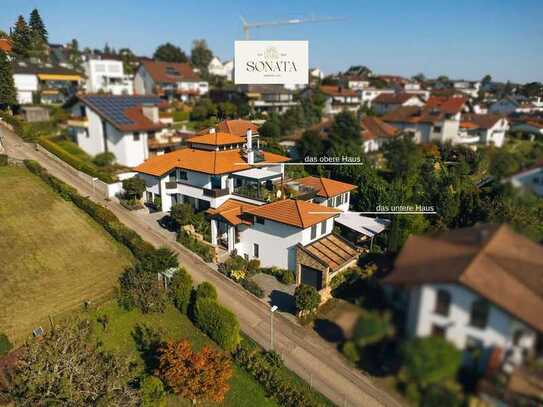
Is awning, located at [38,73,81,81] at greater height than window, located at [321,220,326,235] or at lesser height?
greater

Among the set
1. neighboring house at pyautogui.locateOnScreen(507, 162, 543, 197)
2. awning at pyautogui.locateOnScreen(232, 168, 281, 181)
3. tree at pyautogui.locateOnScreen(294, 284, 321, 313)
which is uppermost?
neighboring house at pyautogui.locateOnScreen(507, 162, 543, 197)

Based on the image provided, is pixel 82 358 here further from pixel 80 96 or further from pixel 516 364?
pixel 80 96

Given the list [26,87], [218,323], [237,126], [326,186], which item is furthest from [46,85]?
[218,323]

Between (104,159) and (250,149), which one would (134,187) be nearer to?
(104,159)

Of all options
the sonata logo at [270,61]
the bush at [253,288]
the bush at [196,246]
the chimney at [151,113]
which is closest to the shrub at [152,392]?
the bush at [253,288]

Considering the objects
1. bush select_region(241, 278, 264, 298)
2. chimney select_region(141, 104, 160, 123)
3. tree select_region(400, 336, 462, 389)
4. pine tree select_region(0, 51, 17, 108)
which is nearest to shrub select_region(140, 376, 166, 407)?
bush select_region(241, 278, 264, 298)

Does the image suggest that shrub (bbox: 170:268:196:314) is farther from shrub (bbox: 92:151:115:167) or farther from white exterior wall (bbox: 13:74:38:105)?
white exterior wall (bbox: 13:74:38:105)
